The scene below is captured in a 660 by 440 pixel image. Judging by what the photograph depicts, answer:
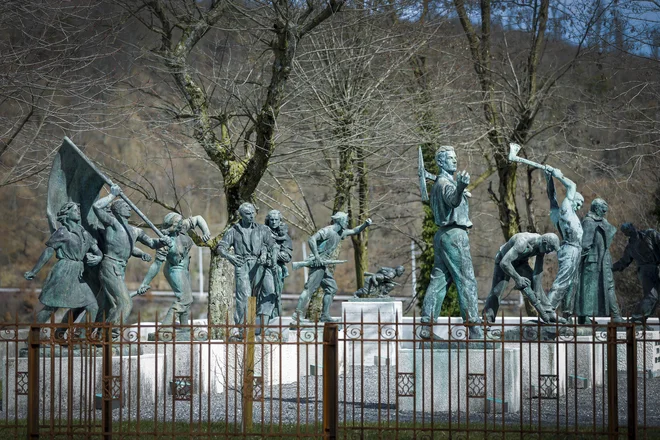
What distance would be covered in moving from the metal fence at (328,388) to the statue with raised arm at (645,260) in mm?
576

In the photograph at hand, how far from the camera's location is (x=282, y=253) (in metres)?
16.3

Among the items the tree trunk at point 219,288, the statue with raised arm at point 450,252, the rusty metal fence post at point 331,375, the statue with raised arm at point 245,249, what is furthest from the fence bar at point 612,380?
the tree trunk at point 219,288

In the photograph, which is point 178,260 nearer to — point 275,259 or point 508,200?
point 275,259

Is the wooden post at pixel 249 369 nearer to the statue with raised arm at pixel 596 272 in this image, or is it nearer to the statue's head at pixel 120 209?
the statue's head at pixel 120 209

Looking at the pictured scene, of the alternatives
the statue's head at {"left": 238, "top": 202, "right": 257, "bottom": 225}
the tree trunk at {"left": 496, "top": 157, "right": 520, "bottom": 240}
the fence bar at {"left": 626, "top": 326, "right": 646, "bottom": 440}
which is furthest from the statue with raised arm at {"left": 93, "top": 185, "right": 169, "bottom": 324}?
the tree trunk at {"left": 496, "top": 157, "right": 520, "bottom": 240}

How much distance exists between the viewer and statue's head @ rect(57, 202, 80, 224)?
1212cm

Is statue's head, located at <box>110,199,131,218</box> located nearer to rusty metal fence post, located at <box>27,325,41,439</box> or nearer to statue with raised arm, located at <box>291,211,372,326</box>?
statue with raised arm, located at <box>291,211,372,326</box>

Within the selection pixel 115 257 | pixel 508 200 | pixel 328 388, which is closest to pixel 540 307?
pixel 115 257

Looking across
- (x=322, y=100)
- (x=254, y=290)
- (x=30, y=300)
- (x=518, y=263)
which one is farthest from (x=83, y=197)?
(x=30, y=300)

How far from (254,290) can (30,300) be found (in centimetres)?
2267

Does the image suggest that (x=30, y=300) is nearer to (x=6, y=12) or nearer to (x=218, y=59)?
(x=218, y=59)

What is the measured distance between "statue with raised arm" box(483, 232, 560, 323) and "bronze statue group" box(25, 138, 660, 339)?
0.02m

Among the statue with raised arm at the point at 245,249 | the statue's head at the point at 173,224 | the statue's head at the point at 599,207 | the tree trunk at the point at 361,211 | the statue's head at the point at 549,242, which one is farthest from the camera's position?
the tree trunk at the point at 361,211

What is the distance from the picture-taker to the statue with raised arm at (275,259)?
16.0 m
